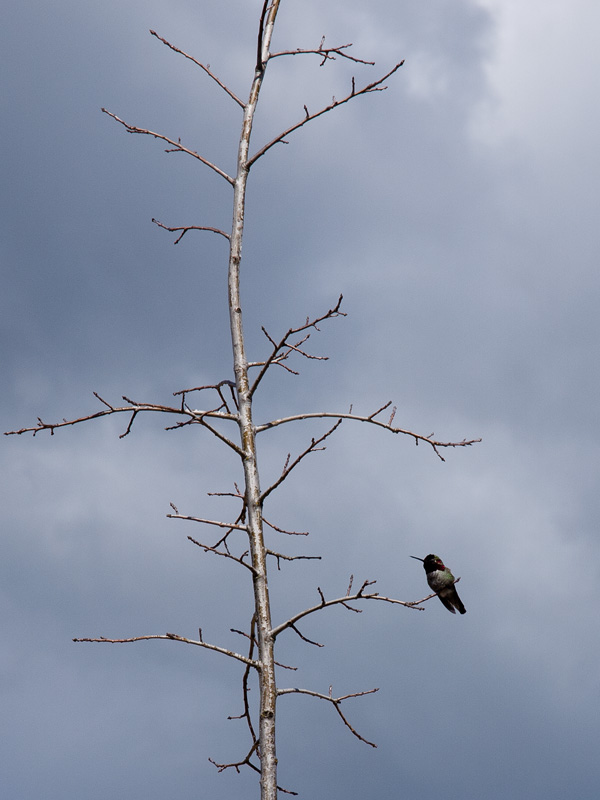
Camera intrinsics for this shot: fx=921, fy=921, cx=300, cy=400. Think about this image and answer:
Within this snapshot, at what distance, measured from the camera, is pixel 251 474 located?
8.05 m

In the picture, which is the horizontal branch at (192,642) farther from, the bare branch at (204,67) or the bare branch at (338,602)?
the bare branch at (204,67)

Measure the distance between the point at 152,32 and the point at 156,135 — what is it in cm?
121

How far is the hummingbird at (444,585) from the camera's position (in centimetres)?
827

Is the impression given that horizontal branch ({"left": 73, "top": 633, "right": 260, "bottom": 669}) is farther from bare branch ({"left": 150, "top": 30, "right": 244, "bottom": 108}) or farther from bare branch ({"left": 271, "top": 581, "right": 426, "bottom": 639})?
bare branch ({"left": 150, "top": 30, "right": 244, "bottom": 108})

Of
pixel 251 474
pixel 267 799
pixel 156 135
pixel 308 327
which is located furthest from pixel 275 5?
pixel 267 799

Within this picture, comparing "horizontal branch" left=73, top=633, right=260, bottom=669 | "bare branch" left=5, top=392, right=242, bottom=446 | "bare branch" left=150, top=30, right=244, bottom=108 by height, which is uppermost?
"bare branch" left=150, top=30, right=244, bottom=108

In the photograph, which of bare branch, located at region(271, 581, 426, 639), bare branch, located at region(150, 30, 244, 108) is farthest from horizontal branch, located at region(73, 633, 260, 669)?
bare branch, located at region(150, 30, 244, 108)

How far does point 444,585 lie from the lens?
827 cm

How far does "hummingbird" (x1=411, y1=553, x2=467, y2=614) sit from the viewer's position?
8.27 m

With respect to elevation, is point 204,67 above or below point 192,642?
above

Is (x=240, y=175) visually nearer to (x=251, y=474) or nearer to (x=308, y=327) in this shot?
(x=308, y=327)

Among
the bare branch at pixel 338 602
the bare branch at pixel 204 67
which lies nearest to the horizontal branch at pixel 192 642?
the bare branch at pixel 338 602

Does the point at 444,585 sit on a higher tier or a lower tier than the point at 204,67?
lower

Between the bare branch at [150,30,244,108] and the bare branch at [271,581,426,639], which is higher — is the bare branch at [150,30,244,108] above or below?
above
